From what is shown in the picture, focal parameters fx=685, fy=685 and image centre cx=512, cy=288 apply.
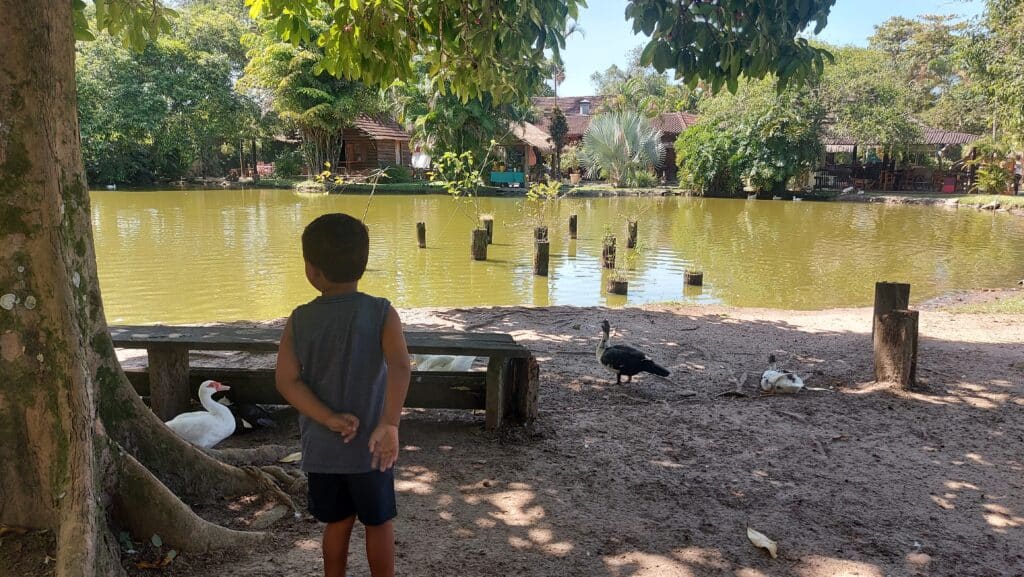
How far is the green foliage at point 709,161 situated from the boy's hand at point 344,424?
35.1 metres

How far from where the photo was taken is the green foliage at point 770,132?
32562 mm

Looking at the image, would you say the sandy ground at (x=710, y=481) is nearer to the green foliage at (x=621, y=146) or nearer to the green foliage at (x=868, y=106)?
the green foliage at (x=868, y=106)

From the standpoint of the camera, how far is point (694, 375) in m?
6.22

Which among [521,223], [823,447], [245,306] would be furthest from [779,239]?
[823,447]

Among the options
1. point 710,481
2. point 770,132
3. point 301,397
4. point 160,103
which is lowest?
point 710,481

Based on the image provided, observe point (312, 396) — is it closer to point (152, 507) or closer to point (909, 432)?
point (152, 507)

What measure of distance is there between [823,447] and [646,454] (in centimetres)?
119

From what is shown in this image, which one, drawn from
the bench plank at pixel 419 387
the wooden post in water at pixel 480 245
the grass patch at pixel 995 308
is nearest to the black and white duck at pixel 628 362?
the bench plank at pixel 419 387

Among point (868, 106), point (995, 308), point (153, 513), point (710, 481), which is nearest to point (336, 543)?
point (153, 513)

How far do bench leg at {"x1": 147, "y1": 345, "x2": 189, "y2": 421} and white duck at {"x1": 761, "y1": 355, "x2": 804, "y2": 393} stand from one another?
4366 mm

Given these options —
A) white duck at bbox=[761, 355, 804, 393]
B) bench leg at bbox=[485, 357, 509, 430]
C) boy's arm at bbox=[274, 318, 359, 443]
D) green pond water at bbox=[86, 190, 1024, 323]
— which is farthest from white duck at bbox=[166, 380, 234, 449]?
green pond water at bbox=[86, 190, 1024, 323]

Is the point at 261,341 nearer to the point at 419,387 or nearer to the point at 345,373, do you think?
the point at 419,387

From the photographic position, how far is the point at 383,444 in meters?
2.36

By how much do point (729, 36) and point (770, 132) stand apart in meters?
31.2
